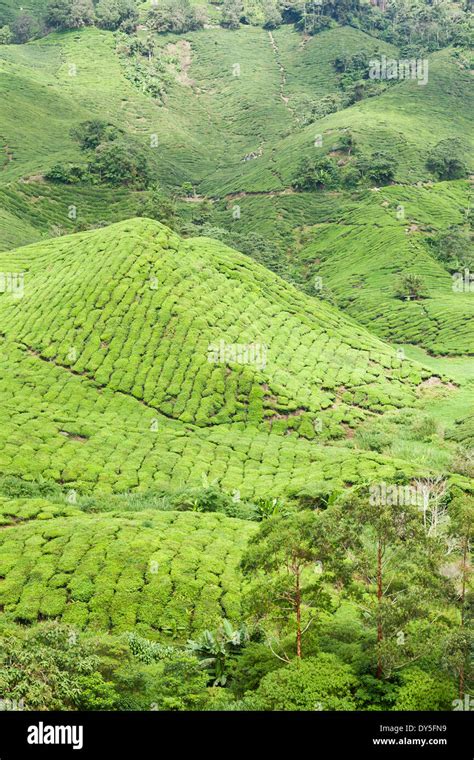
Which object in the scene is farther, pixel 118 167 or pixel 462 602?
pixel 118 167

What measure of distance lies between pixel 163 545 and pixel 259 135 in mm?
168198

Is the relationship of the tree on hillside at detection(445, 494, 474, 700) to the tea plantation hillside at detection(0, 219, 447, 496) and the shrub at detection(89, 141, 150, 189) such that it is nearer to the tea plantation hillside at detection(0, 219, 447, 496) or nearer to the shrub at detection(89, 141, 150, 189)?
the tea plantation hillside at detection(0, 219, 447, 496)

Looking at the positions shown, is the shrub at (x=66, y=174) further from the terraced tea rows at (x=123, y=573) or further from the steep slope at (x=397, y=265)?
the terraced tea rows at (x=123, y=573)

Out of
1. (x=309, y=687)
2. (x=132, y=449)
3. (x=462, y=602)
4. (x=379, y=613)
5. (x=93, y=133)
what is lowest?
(x=132, y=449)

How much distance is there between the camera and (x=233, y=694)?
2309 centimetres

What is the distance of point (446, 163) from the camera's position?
14312 centimetres

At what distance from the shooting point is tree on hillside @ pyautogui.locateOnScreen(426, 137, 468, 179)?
469 ft

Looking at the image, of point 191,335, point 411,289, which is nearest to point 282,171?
point 411,289

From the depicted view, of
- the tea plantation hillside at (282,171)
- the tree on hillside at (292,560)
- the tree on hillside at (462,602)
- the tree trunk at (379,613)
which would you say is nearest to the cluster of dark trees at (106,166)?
the tea plantation hillside at (282,171)

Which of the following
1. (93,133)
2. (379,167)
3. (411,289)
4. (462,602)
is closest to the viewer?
(462,602)

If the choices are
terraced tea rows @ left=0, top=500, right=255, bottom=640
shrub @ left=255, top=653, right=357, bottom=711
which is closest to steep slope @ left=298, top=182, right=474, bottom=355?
terraced tea rows @ left=0, top=500, right=255, bottom=640

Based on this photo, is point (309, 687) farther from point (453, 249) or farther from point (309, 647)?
point (453, 249)

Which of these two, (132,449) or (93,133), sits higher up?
(93,133)
